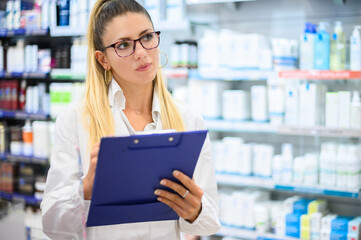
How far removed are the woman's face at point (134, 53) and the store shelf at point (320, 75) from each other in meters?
1.86

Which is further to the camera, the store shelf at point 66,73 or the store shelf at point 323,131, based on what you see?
the store shelf at point 66,73

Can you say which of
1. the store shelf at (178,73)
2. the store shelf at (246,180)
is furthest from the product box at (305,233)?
the store shelf at (178,73)

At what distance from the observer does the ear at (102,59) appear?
1.62 meters

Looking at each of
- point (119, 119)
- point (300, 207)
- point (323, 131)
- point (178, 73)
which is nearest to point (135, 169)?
point (119, 119)

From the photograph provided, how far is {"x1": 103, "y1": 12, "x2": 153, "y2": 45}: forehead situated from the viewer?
153cm

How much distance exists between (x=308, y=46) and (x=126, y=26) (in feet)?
6.63

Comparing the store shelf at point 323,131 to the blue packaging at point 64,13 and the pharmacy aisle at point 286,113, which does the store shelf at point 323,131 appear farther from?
the blue packaging at point 64,13

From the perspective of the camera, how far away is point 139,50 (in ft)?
4.97

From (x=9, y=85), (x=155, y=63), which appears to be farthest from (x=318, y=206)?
(x=9, y=85)

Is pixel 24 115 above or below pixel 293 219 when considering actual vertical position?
above

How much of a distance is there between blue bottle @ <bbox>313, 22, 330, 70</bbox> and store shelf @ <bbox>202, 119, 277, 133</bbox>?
552mm

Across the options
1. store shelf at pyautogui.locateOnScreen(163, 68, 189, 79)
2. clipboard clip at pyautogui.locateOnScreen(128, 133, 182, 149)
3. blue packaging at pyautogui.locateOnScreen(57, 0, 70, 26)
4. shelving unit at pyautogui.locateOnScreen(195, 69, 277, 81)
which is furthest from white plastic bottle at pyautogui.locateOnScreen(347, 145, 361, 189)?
blue packaging at pyautogui.locateOnScreen(57, 0, 70, 26)

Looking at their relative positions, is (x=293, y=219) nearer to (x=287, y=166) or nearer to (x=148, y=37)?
(x=287, y=166)

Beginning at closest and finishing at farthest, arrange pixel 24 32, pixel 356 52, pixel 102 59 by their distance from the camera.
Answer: pixel 102 59
pixel 356 52
pixel 24 32
